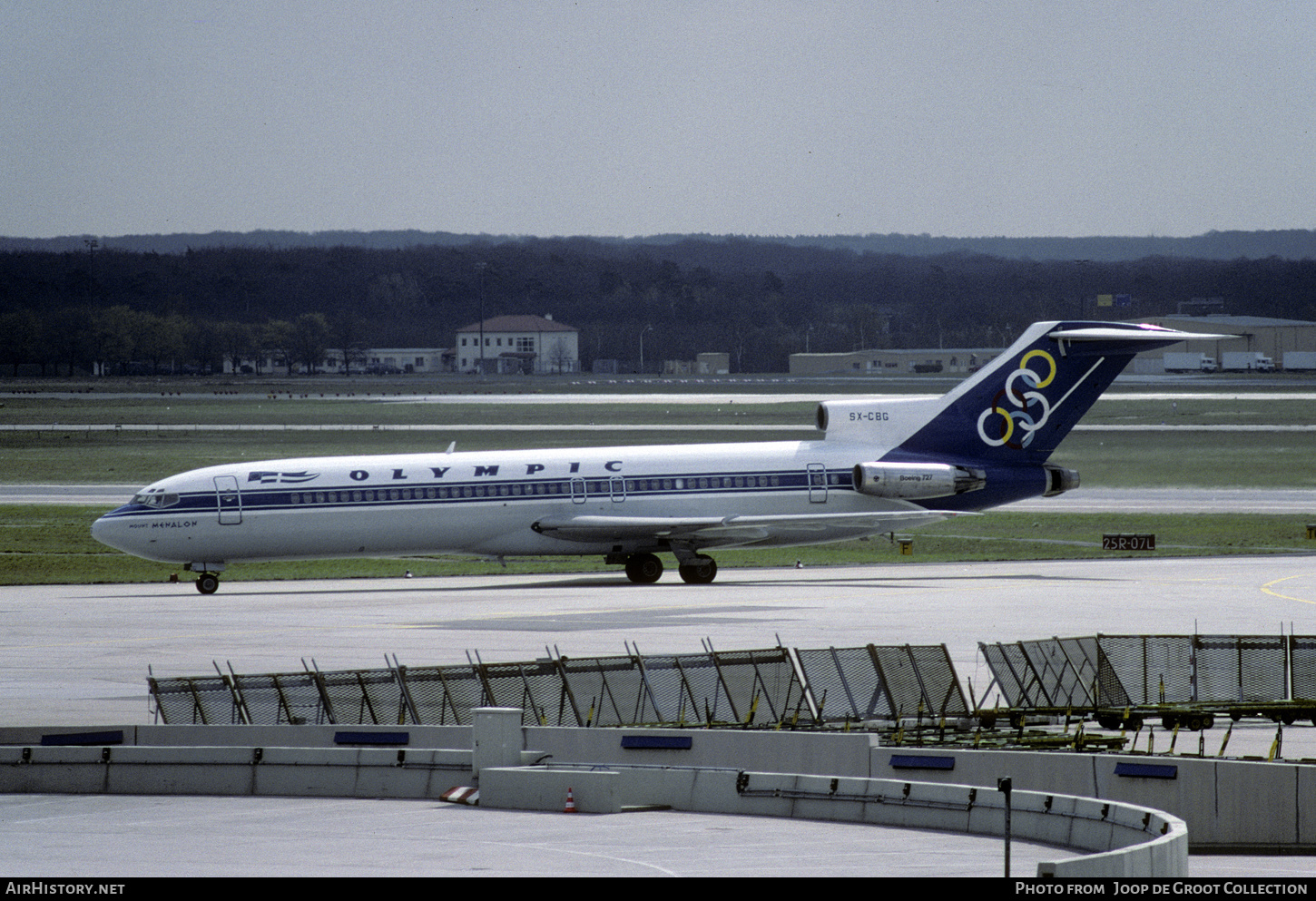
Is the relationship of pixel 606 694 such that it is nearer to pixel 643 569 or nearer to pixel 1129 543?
pixel 643 569

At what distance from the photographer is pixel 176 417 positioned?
122 metres

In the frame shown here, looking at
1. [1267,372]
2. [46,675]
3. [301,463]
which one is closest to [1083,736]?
[46,675]

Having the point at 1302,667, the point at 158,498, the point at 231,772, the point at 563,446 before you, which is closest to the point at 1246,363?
the point at 563,446

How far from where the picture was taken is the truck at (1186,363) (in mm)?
171250

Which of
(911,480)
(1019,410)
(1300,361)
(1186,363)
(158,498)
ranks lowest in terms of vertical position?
(158,498)

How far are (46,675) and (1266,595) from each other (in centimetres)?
2673

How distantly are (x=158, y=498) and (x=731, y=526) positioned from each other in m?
14.8

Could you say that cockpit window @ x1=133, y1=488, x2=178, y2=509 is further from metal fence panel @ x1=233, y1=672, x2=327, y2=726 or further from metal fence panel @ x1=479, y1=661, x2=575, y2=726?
metal fence panel @ x1=479, y1=661, x2=575, y2=726

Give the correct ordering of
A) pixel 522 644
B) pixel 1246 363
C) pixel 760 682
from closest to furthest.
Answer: pixel 760 682, pixel 522 644, pixel 1246 363

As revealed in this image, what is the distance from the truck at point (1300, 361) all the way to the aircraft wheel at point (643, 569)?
146986mm

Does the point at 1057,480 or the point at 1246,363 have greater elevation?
the point at 1246,363

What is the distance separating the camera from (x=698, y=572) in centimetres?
4612

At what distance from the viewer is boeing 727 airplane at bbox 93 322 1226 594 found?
144 feet
